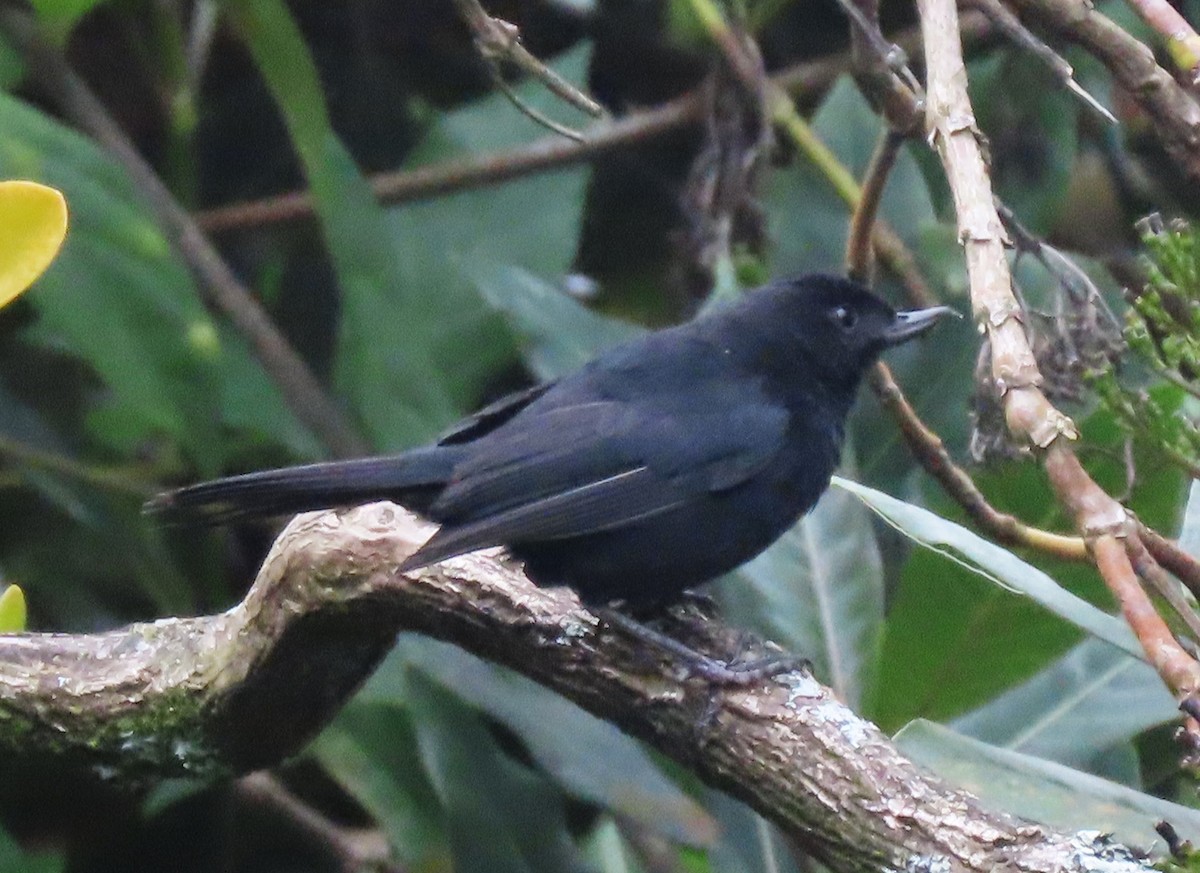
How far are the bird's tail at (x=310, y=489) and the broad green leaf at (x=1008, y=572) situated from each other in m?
0.92

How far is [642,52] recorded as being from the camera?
14.2 feet

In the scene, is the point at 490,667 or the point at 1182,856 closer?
the point at 1182,856

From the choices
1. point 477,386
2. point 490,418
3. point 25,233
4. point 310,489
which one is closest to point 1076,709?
point 490,418

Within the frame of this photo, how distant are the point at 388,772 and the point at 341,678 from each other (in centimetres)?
64

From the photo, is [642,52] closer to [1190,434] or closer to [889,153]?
[889,153]

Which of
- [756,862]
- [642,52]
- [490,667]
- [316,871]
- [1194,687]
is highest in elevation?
[1194,687]

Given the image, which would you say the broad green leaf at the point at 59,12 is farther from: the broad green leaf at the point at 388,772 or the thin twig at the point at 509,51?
the broad green leaf at the point at 388,772

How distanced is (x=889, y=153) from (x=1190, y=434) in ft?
2.69

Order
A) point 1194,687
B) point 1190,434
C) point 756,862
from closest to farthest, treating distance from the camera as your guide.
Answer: point 1194,687 < point 1190,434 < point 756,862

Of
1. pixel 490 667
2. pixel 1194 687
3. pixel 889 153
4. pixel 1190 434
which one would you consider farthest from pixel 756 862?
pixel 1194 687

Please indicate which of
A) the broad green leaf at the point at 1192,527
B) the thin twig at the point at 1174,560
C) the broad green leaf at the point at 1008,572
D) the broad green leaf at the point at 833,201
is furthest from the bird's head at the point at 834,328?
the thin twig at the point at 1174,560

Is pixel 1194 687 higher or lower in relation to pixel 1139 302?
lower

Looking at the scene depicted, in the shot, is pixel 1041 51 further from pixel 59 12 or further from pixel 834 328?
pixel 59 12

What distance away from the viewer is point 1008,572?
180 centimetres
